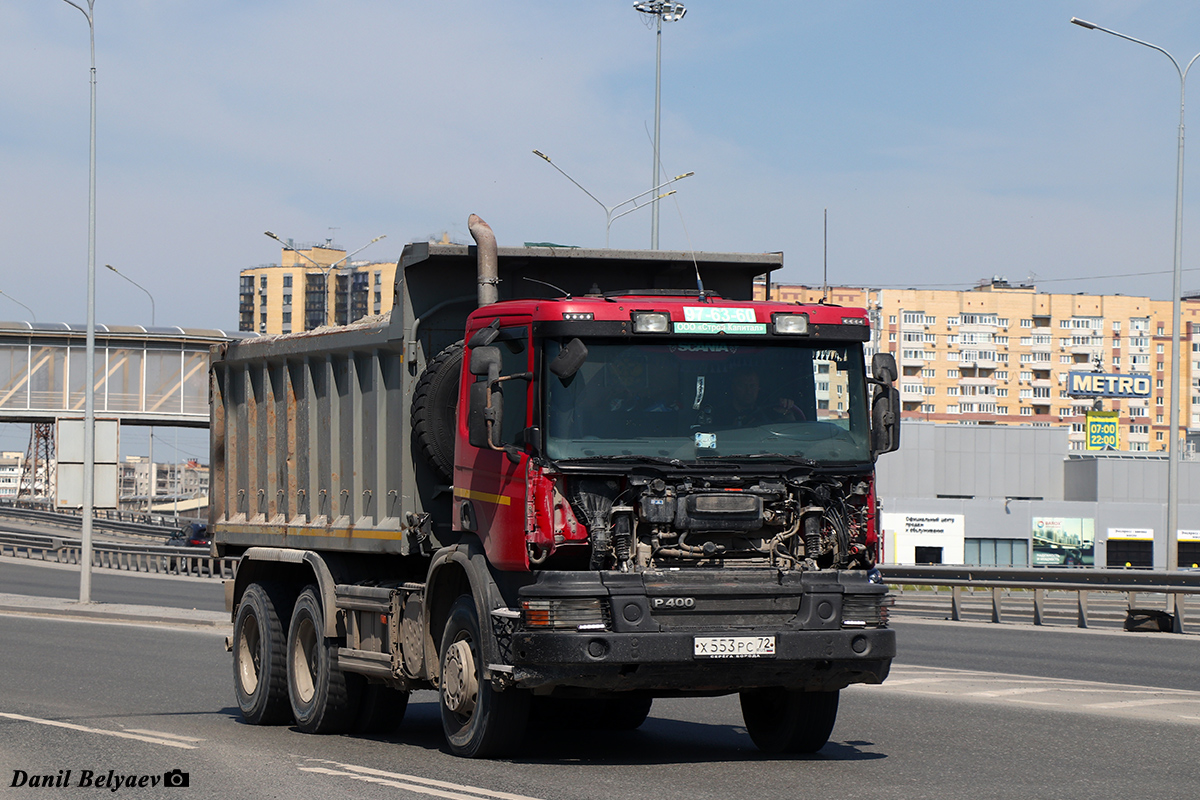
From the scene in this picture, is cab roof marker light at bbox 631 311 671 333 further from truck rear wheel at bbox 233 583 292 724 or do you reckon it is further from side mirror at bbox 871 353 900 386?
truck rear wheel at bbox 233 583 292 724

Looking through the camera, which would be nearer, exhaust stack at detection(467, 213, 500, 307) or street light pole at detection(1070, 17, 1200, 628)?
exhaust stack at detection(467, 213, 500, 307)

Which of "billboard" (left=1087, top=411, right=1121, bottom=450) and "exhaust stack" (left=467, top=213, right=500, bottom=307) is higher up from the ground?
"exhaust stack" (left=467, top=213, right=500, bottom=307)

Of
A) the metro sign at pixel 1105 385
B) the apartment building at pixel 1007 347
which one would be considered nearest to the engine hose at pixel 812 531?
the metro sign at pixel 1105 385

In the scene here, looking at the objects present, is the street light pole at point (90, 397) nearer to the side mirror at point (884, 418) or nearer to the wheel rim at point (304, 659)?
the wheel rim at point (304, 659)

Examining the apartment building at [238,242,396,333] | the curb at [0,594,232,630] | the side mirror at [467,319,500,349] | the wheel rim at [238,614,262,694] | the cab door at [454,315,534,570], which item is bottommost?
the curb at [0,594,232,630]

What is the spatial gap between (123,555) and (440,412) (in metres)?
47.0

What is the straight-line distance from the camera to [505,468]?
9414 millimetres

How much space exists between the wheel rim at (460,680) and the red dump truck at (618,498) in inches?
0.6

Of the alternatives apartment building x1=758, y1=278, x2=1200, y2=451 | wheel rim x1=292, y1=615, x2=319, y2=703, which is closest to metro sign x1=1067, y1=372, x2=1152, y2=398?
apartment building x1=758, y1=278, x2=1200, y2=451

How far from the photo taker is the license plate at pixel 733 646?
356 inches

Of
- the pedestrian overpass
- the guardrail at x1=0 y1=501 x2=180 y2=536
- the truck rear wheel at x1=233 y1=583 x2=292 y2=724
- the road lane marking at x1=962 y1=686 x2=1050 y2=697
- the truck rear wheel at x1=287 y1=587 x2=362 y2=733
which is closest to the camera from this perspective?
the truck rear wheel at x1=287 y1=587 x2=362 y2=733

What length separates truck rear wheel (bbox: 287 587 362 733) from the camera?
1211 centimetres

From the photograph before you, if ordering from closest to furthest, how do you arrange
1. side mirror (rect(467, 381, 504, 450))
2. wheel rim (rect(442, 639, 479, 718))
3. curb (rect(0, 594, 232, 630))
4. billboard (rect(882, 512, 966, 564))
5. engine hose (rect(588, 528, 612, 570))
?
engine hose (rect(588, 528, 612, 570)) < side mirror (rect(467, 381, 504, 450)) < wheel rim (rect(442, 639, 479, 718)) < curb (rect(0, 594, 232, 630)) < billboard (rect(882, 512, 966, 564))

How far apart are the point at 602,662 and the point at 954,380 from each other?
151402 mm
